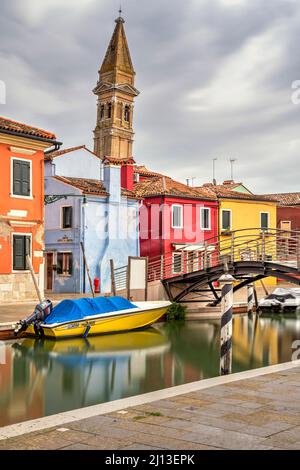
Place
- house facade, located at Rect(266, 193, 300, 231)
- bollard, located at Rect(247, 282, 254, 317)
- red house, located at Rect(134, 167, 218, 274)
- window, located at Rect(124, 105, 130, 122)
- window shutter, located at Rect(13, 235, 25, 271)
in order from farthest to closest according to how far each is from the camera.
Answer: window, located at Rect(124, 105, 130, 122), house facade, located at Rect(266, 193, 300, 231), red house, located at Rect(134, 167, 218, 274), bollard, located at Rect(247, 282, 254, 317), window shutter, located at Rect(13, 235, 25, 271)

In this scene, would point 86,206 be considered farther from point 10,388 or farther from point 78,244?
point 10,388

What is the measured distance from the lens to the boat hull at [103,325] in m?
18.0

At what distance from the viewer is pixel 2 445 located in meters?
5.80

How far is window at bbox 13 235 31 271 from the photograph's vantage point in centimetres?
2242

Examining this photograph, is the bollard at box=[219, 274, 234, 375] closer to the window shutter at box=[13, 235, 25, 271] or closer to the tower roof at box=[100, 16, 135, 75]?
the window shutter at box=[13, 235, 25, 271]

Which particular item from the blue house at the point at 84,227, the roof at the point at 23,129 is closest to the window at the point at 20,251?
the roof at the point at 23,129

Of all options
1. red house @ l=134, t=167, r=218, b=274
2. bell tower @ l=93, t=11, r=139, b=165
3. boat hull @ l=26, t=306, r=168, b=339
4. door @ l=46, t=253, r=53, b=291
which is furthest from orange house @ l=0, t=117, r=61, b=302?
bell tower @ l=93, t=11, r=139, b=165

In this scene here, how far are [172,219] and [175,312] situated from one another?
8.93 m

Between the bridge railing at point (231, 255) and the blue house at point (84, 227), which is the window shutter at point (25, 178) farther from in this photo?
the bridge railing at point (231, 255)

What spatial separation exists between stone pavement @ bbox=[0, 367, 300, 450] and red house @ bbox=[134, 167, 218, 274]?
23252 mm

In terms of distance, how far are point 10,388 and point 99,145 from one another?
62.4 meters

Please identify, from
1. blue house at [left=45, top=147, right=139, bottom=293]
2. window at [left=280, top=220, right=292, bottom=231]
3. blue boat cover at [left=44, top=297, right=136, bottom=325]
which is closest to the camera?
blue boat cover at [left=44, top=297, right=136, bottom=325]


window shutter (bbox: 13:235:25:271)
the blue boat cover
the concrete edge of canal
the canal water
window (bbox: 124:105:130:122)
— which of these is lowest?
the canal water
